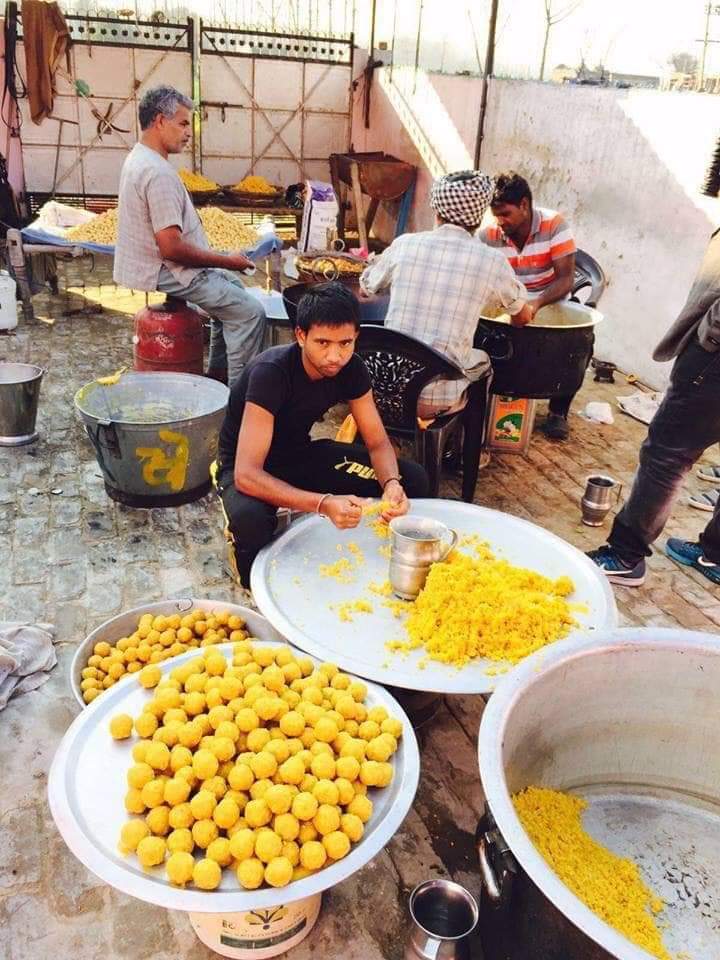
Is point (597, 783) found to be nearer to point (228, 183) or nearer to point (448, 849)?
A: point (448, 849)

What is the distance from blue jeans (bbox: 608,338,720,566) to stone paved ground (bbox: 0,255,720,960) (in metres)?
0.34

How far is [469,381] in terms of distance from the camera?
3.99 meters

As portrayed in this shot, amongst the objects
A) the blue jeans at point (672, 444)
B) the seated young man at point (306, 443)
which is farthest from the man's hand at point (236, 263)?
the blue jeans at point (672, 444)

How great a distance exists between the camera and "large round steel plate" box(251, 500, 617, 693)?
2.27 meters

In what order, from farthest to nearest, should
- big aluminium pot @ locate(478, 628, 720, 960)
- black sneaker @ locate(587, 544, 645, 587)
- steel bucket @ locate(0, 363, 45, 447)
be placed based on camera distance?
steel bucket @ locate(0, 363, 45, 447) → black sneaker @ locate(587, 544, 645, 587) → big aluminium pot @ locate(478, 628, 720, 960)

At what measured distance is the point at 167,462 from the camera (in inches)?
161

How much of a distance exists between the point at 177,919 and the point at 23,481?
3085mm

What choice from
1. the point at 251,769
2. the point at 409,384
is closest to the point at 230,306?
the point at 409,384

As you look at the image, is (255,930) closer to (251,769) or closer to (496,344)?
(251,769)

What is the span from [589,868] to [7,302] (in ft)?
22.1

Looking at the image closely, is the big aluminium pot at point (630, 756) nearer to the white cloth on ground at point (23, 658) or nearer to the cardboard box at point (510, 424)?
the white cloth on ground at point (23, 658)

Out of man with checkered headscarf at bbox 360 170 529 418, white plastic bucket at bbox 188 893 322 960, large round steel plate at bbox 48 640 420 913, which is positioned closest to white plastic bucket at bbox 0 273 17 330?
man with checkered headscarf at bbox 360 170 529 418

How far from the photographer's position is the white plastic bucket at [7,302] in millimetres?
6777

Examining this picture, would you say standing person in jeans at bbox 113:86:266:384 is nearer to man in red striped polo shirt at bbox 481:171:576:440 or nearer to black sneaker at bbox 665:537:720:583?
man in red striped polo shirt at bbox 481:171:576:440
